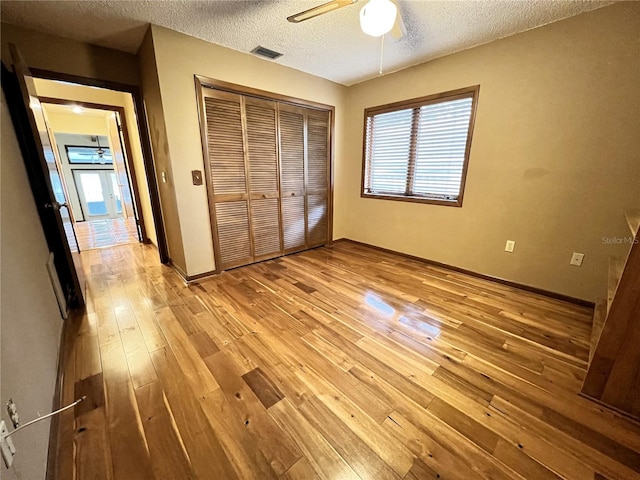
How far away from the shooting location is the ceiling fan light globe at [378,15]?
1.35 meters

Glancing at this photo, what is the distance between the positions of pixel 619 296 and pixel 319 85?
3.45 metres

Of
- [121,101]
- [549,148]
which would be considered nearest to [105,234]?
[121,101]

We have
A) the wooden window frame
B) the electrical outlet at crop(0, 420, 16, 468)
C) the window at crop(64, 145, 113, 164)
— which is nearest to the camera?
the electrical outlet at crop(0, 420, 16, 468)

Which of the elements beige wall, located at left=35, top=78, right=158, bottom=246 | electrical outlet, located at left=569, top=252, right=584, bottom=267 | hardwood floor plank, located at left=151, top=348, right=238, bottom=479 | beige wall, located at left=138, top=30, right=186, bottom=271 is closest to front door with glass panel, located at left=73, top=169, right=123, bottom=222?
beige wall, located at left=35, top=78, right=158, bottom=246

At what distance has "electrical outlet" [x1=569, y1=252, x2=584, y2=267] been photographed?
85.8 inches

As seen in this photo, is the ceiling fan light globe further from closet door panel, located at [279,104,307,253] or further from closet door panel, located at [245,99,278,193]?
closet door panel, located at [279,104,307,253]

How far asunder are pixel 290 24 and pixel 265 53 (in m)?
0.65

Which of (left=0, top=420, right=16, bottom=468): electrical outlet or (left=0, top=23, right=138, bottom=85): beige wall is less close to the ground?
(left=0, top=23, right=138, bottom=85): beige wall

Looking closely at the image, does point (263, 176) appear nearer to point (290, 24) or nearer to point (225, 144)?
point (225, 144)

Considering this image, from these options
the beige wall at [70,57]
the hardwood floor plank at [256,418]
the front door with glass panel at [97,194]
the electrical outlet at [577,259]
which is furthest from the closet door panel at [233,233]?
the front door with glass panel at [97,194]

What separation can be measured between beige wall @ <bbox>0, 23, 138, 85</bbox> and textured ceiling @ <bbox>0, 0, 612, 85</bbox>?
3.1 inches

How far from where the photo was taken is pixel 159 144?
2602mm

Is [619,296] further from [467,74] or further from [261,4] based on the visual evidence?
[261,4]

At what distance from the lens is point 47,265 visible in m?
1.78
